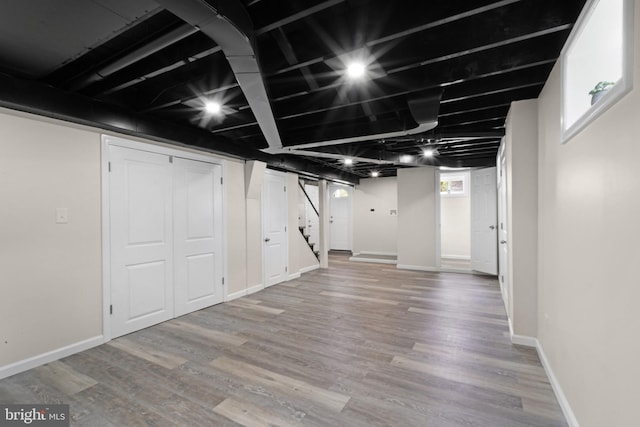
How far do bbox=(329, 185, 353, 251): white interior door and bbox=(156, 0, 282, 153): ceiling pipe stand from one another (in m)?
8.01

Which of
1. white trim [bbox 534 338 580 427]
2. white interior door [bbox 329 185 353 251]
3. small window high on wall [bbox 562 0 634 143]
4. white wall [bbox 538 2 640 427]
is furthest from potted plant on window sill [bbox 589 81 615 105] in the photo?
white interior door [bbox 329 185 353 251]

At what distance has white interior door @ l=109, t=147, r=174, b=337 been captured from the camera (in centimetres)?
315

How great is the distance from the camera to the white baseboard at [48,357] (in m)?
2.38

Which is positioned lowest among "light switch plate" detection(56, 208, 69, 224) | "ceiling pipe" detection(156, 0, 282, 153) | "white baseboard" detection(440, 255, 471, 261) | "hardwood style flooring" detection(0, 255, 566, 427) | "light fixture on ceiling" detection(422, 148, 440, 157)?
"hardwood style flooring" detection(0, 255, 566, 427)

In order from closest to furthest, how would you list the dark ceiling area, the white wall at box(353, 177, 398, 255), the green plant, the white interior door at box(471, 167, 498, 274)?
the green plant
the dark ceiling area
the white interior door at box(471, 167, 498, 274)
the white wall at box(353, 177, 398, 255)

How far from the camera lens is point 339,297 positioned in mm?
4668

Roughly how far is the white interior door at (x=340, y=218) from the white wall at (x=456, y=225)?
3175 millimetres

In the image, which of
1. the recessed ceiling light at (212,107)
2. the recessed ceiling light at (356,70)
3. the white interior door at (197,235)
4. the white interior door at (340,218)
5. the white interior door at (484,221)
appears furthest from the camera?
the white interior door at (340,218)

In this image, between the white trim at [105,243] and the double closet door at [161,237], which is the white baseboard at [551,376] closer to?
the double closet door at [161,237]

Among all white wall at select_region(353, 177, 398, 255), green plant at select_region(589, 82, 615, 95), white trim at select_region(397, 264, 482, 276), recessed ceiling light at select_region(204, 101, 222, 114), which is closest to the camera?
green plant at select_region(589, 82, 615, 95)

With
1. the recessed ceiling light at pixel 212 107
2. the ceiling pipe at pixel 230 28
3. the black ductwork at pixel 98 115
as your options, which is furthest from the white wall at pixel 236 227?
the ceiling pipe at pixel 230 28

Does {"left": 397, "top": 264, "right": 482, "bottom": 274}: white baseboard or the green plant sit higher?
the green plant

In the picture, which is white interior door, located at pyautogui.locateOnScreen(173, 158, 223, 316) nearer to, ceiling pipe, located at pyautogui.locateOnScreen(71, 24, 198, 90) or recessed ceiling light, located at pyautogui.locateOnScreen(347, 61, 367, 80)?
ceiling pipe, located at pyautogui.locateOnScreen(71, 24, 198, 90)

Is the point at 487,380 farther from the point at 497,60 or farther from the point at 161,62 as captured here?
the point at 161,62
